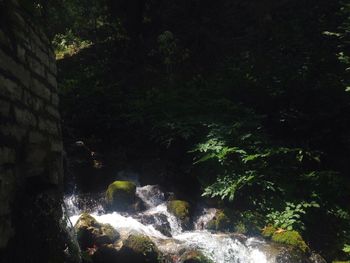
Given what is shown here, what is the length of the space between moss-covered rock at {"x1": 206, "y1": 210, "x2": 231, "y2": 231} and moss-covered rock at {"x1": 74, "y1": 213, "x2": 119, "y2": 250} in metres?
2.32

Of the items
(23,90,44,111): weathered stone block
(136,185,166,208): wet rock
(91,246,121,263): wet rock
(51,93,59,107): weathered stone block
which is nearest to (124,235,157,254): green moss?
(91,246,121,263): wet rock

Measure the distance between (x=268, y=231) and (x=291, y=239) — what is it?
1.73ft

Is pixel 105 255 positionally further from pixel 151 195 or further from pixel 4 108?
pixel 4 108

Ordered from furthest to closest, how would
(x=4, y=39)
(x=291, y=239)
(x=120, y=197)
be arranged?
(x=120, y=197)
(x=291, y=239)
(x=4, y=39)

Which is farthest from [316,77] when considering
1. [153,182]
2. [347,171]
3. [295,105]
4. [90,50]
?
[90,50]

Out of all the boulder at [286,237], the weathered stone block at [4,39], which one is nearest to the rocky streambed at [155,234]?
the boulder at [286,237]

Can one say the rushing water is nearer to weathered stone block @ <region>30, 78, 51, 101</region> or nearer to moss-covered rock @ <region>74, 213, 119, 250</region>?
moss-covered rock @ <region>74, 213, 119, 250</region>

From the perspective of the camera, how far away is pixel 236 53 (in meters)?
14.1

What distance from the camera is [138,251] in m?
5.98

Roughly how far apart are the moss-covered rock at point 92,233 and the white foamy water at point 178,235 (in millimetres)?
297

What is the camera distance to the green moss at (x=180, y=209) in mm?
8203

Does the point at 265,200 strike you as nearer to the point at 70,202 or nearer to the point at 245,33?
the point at 70,202

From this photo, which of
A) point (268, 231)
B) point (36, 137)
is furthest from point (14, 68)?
point (268, 231)

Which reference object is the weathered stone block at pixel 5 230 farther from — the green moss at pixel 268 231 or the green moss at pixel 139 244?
the green moss at pixel 268 231
